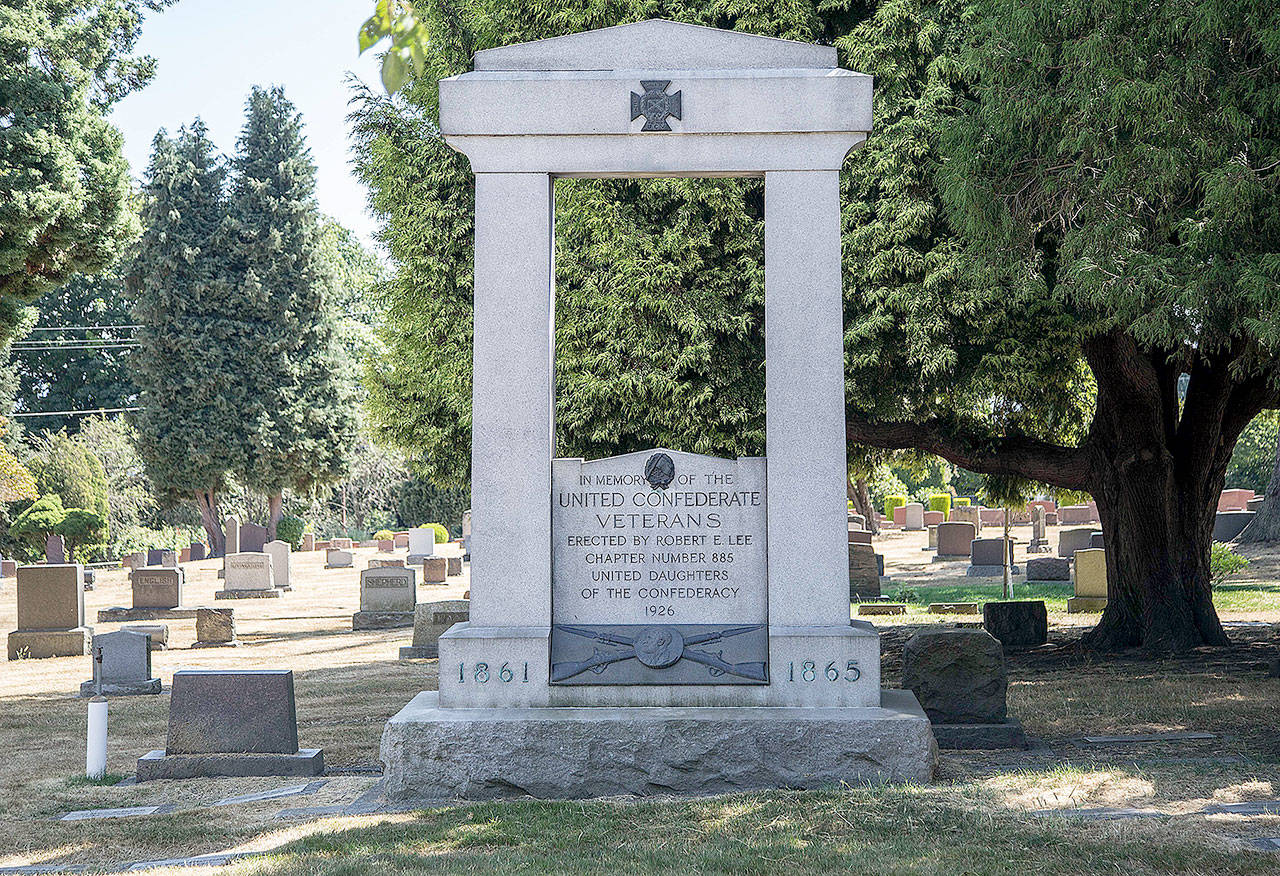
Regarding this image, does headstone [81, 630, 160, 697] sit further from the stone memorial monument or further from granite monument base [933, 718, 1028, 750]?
granite monument base [933, 718, 1028, 750]

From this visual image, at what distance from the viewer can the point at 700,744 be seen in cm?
645

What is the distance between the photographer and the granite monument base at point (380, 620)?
19750 millimetres

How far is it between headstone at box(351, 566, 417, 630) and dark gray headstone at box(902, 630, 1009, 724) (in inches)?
505

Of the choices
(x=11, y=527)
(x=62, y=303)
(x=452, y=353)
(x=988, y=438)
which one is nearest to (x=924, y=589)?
(x=988, y=438)

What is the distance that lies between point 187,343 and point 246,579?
14.4 metres

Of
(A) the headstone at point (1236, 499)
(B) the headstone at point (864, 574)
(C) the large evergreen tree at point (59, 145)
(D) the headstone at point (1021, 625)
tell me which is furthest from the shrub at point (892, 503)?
(C) the large evergreen tree at point (59, 145)

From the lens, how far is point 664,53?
718 cm

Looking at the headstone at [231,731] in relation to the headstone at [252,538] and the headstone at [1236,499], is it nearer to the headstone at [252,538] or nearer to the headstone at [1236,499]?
the headstone at [252,538]

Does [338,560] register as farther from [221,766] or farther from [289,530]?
[221,766]

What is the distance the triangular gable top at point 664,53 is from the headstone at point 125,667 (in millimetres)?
8438

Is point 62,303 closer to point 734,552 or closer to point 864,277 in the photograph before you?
point 864,277

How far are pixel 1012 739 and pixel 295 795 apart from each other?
478 cm

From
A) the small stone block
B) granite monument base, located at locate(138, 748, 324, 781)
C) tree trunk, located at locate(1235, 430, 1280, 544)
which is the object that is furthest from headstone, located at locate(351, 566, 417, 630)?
tree trunk, located at locate(1235, 430, 1280, 544)

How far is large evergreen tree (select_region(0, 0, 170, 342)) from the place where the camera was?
46.7ft
